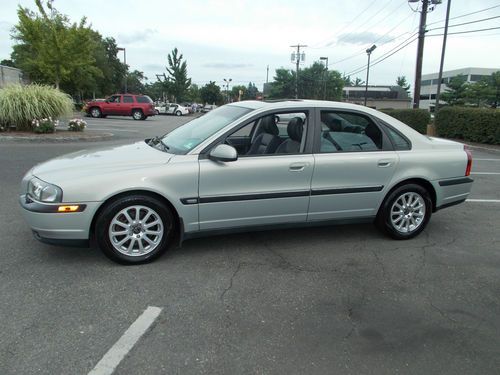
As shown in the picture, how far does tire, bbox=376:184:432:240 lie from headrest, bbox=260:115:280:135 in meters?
1.44

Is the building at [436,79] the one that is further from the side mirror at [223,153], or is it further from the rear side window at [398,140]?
the side mirror at [223,153]

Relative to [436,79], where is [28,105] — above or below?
below

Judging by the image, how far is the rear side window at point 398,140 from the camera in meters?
4.62

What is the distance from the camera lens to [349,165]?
14.3 ft

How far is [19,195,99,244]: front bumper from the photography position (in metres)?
3.52

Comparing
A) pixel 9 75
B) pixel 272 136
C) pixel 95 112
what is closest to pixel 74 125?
pixel 272 136

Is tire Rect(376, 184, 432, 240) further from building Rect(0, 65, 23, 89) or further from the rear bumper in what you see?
building Rect(0, 65, 23, 89)

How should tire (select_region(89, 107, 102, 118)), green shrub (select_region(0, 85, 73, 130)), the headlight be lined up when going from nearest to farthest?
the headlight < green shrub (select_region(0, 85, 73, 130)) < tire (select_region(89, 107, 102, 118))

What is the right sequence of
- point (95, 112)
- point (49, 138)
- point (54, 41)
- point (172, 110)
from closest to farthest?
1. point (49, 138)
2. point (54, 41)
3. point (95, 112)
4. point (172, 110)

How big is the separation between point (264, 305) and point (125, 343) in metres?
1.07

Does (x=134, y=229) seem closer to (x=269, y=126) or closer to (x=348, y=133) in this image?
(x=269, y=126)

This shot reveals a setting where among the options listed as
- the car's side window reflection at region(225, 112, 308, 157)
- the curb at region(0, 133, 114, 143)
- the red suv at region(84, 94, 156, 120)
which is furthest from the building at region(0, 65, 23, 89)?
the car's side window reflection at region(225, 112, 308, 157)

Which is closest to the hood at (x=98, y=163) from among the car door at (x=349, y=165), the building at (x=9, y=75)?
the car door at (x=349, y=165)

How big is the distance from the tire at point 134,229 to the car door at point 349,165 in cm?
152
